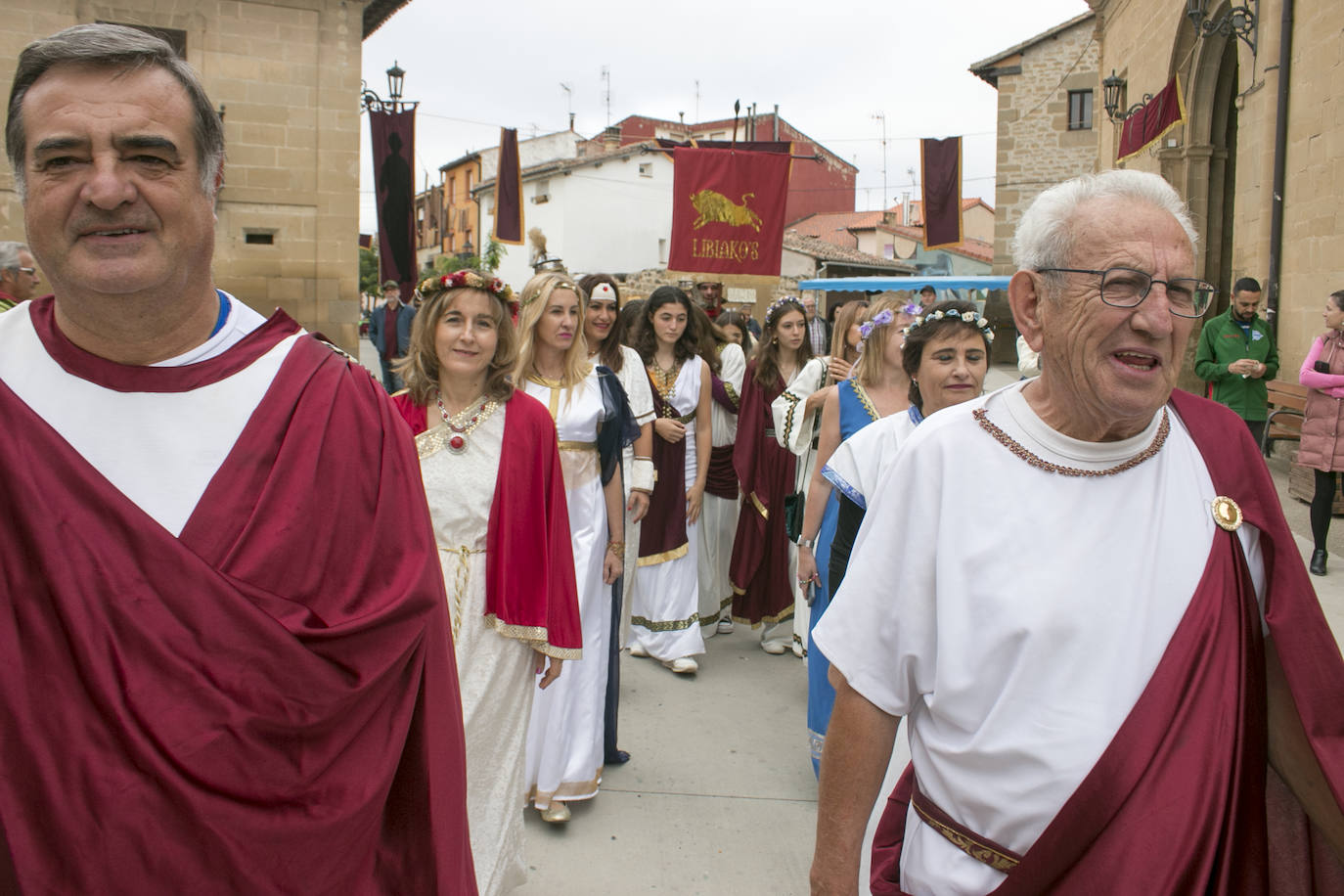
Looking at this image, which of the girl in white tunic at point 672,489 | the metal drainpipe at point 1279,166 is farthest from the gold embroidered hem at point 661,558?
the metal drainpipe at point 1279,166

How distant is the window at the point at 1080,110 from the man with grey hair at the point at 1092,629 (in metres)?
26.2

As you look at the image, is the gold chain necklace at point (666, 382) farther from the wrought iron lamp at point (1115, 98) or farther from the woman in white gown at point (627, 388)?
the wrought iron lamp at point (1115, 98)

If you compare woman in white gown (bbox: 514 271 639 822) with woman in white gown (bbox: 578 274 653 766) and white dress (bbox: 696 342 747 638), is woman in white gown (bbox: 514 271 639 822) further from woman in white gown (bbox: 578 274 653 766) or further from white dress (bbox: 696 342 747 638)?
white dress (bbox: 696 342 747 638)

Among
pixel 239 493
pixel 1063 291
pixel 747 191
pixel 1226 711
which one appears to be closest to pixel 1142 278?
pixel 1063 291

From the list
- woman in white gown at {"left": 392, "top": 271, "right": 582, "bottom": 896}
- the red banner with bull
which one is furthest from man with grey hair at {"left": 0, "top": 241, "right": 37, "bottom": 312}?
the red banner with bull

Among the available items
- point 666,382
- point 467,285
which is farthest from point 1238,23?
point 467,285

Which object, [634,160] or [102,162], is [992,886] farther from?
[634,160]

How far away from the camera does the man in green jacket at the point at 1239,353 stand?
8.18 metres

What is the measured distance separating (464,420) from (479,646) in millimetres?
702

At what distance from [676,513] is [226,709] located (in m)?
4.47

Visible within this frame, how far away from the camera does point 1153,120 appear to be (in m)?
13.2

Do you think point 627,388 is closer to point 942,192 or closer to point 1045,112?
point 942,192

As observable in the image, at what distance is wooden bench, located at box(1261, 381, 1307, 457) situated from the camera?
341 inches

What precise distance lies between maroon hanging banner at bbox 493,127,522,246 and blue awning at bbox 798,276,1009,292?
22.8 feet
